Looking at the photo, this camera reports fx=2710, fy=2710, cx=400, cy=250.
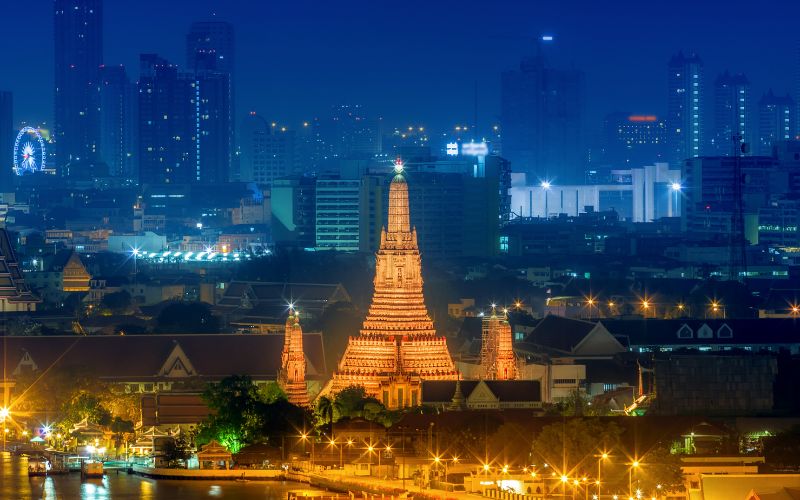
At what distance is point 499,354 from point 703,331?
12526 mm

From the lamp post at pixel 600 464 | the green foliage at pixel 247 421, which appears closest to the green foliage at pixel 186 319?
the green foliage at pixel 247 421

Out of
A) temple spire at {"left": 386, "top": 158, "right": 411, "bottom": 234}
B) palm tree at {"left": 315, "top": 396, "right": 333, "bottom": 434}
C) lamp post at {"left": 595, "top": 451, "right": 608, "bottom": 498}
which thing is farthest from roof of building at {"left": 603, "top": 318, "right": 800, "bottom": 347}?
lamp post at {"left": 595, "top": 451, "right": 608, "bottom": 498}

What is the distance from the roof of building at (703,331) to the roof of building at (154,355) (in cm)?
927

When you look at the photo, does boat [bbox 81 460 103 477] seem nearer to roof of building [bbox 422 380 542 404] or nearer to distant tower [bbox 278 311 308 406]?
distant tower [bbox 278 311 308 406]

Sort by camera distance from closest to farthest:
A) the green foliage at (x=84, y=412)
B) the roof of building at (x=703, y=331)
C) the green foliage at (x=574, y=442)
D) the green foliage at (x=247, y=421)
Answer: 1. the green foliage at (x=574, y=442)
2. the green foliage at (x=247, y=421)
3. the green foliage at (x=84, y=412)
4. the roof of building at (x=703, y=331)

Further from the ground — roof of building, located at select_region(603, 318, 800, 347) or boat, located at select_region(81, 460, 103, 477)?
roof of building, located at select_region(603, 318, 800, 347)

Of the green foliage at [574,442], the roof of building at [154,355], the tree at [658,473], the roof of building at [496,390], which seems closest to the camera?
the tree at [658,473]

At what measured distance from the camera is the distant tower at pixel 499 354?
67.8 metres

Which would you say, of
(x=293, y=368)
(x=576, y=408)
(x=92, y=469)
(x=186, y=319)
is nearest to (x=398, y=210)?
(x=293, y=368)

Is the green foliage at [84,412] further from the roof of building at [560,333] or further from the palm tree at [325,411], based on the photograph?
the roof of building at [560,333]

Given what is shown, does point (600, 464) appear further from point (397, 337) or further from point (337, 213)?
point (337, 213)

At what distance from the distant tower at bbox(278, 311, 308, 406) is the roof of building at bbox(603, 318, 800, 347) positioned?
12.5 m

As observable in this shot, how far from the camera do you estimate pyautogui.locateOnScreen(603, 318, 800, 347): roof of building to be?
77750 mm

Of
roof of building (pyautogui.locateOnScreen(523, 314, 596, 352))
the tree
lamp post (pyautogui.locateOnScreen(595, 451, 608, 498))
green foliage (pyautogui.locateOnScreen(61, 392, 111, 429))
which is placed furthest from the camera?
roof of building (pyautogui.locateOnScreen(523, 314, 596, 352))
